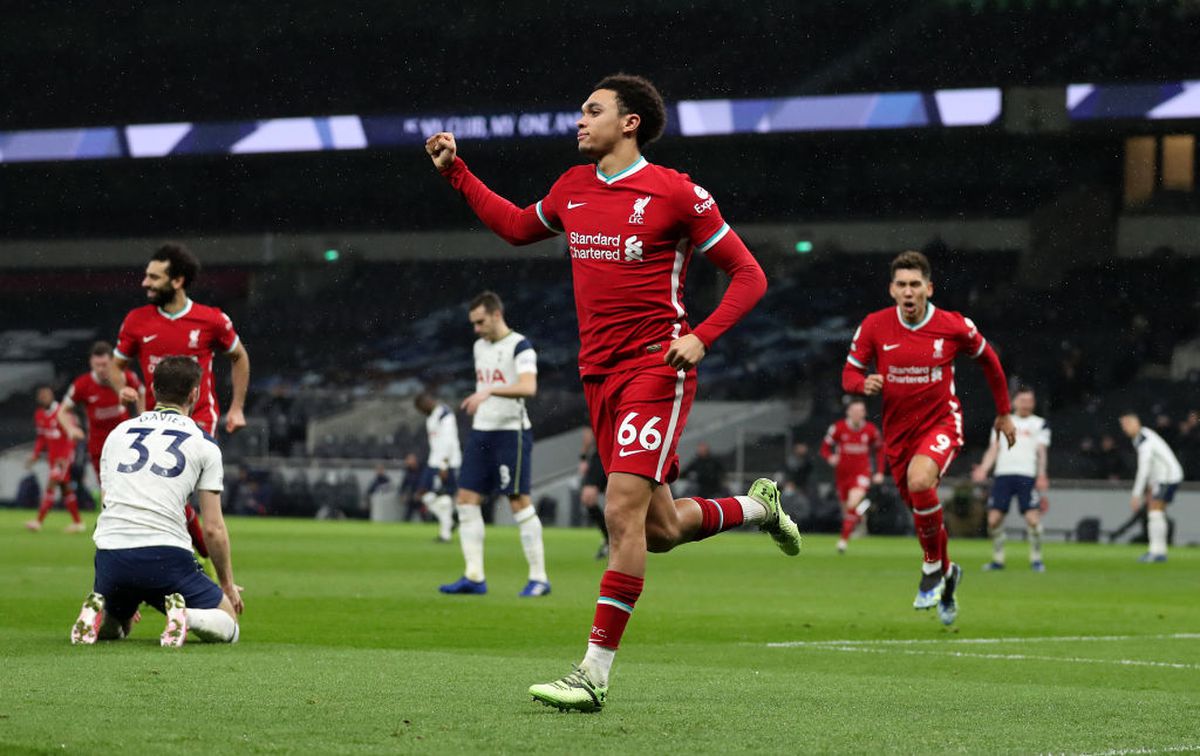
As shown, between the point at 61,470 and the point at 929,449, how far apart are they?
19.0 meters

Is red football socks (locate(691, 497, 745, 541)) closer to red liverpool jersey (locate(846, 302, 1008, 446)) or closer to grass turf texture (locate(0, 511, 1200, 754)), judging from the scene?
grass turf texture (locate(0, 511, 1200, 754))

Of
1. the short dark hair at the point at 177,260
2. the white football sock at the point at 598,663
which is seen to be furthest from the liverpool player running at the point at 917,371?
the white football sock at the point at 598,663

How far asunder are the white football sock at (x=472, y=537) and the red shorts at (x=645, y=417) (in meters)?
7.66

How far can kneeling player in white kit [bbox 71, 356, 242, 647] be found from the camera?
860 centimetres

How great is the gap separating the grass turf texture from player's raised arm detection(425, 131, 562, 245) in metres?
1.88

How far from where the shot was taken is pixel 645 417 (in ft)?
22.0

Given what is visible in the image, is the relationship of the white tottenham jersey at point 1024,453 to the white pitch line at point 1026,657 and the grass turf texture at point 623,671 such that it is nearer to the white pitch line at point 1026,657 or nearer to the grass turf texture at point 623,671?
the grass turf texture at point 623,671

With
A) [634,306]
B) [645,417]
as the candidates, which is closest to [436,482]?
[634,306]

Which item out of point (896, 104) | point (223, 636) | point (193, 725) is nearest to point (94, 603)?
point (223, 636)

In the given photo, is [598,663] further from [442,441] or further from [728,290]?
[442,441]

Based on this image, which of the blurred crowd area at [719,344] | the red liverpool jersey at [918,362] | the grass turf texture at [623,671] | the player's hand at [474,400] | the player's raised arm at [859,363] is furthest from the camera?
the blurred crowd area at [719,344]

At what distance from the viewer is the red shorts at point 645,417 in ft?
22.0

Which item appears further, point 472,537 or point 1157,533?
point 1157,533

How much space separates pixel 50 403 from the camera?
29438 mm
